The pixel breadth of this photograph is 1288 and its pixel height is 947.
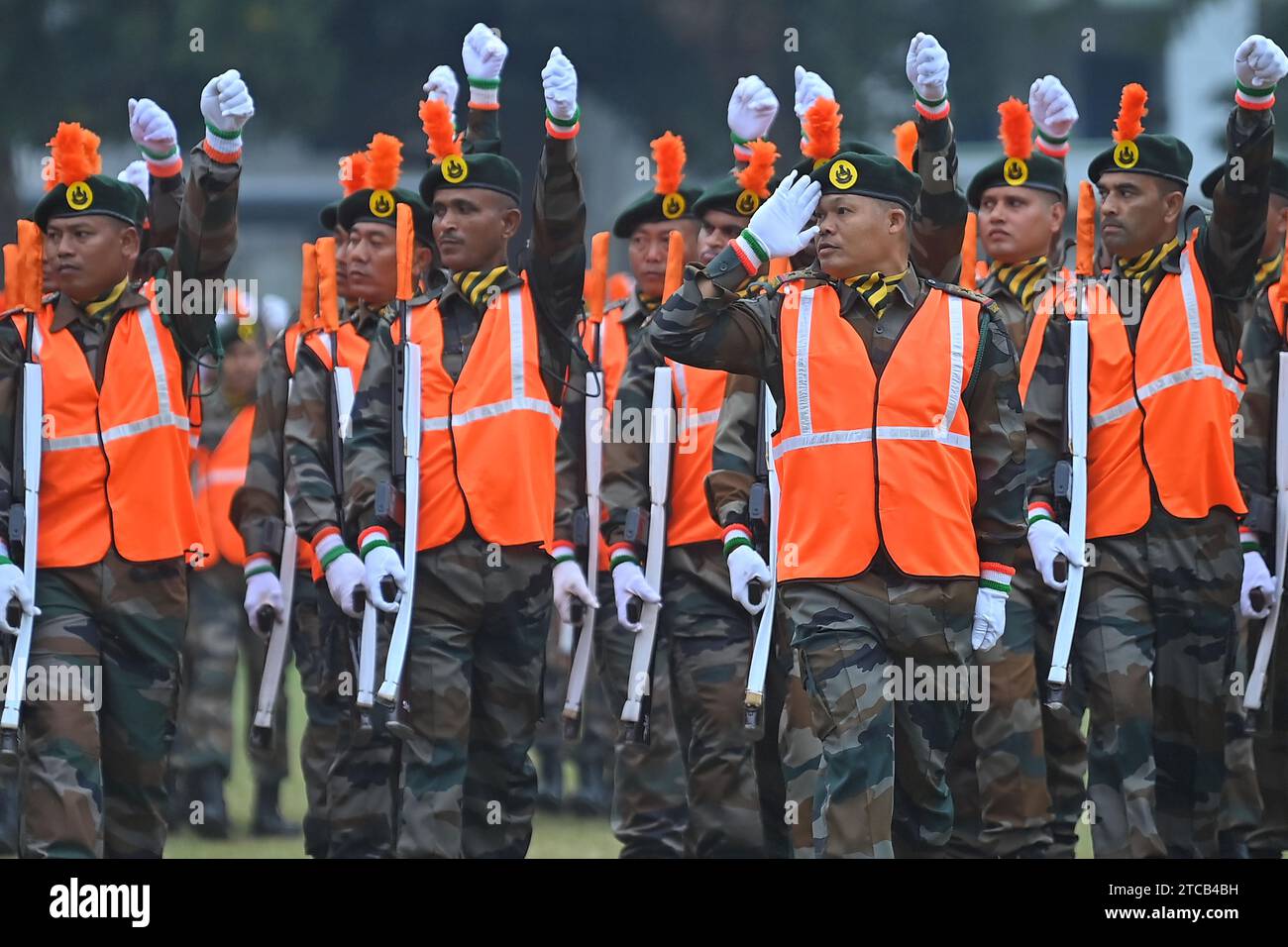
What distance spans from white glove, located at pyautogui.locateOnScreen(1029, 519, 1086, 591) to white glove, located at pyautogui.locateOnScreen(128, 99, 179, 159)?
3657 mm

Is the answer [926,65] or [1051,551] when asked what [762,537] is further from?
[926,65]

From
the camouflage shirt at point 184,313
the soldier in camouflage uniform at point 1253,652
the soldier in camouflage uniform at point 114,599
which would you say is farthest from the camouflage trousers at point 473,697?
the soldier in camouflage uniform at point 1253,652

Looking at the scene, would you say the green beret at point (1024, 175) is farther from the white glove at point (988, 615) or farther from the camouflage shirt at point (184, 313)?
the camouflage shirt at point (184, 313)

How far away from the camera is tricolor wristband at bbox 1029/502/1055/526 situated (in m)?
9.53

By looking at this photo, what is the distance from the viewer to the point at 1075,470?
9.54 m

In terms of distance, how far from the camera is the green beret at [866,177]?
8219mm

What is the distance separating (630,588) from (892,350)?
2.21 meters

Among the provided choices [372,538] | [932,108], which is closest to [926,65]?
[932,108]

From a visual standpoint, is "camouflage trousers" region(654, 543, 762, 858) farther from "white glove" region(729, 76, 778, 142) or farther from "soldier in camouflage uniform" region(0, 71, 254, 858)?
"soldier in camouflage uniform" region(0, 71, 254, 858)

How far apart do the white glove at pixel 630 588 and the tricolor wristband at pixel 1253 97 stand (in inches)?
114

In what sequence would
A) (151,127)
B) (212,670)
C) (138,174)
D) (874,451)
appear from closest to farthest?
(874,451)
(151,127)
(138,174)
(212,670)

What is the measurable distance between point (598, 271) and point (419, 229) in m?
0.90

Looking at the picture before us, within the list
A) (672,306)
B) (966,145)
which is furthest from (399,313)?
(966,145)

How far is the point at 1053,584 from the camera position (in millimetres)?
9391
